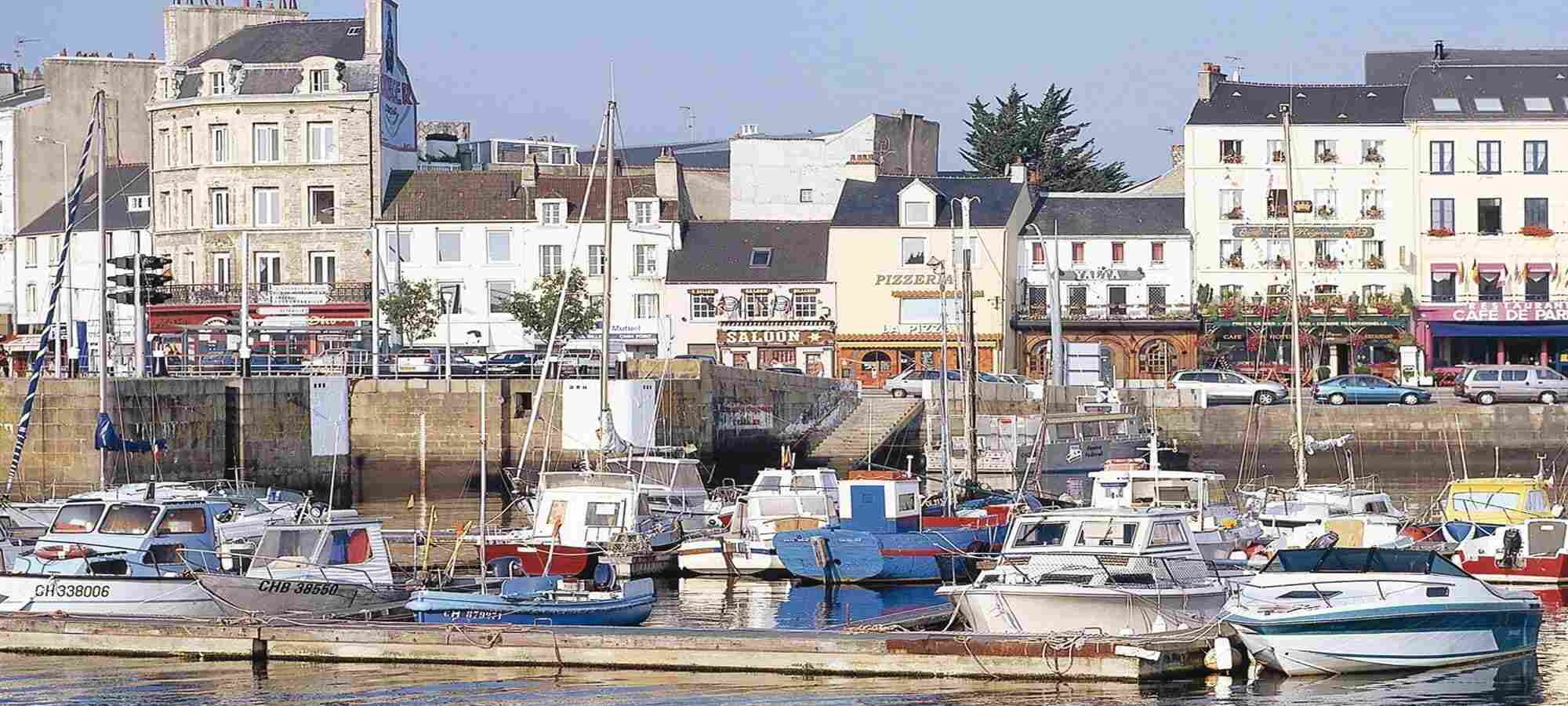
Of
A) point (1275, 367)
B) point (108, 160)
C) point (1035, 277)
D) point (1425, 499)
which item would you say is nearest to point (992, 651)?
point (1425, 499)

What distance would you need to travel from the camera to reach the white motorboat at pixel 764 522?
36.1m

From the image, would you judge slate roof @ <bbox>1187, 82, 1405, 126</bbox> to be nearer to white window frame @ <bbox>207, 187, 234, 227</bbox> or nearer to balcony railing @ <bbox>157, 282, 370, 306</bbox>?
balcony railing @ <bbox>157, 282, 370, 306</bbox>

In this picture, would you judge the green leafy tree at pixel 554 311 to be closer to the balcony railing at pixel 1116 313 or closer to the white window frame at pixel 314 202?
the white window frame at pixel 314 202

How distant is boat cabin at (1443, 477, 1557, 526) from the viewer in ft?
121

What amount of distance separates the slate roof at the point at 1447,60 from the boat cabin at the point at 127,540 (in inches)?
2294

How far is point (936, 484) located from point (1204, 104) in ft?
109

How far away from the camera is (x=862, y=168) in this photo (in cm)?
8031

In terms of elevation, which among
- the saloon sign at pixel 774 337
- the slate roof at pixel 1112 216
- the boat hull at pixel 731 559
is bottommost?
the boat hull at pixel 731 559

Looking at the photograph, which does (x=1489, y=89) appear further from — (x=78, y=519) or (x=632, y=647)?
(x=632, y=647)

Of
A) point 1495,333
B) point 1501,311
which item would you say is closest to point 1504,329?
point 1495,333

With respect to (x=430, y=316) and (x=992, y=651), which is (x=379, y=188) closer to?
(x=430, y=316)

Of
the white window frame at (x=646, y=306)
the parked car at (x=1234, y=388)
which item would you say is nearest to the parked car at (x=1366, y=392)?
the parked car at (x=1234, y=388)

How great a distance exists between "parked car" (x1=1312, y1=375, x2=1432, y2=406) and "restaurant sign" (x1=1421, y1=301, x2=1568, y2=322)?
11283mm

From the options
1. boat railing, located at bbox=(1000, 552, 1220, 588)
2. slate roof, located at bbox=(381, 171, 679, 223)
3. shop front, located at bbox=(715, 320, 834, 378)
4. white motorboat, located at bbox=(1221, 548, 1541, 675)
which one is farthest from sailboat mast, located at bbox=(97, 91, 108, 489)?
shop front, located at bbox=(715, 320, 834, 378)
